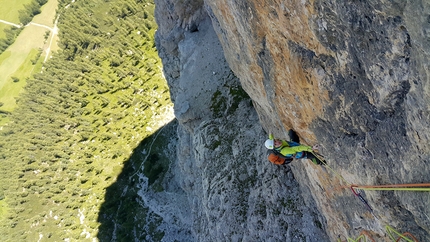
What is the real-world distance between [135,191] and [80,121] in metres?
41.9

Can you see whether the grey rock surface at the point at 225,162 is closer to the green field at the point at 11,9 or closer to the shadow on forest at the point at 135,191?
the shadow on forest at the point at 135,191

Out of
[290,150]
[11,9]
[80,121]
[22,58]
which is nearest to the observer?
[290,150]

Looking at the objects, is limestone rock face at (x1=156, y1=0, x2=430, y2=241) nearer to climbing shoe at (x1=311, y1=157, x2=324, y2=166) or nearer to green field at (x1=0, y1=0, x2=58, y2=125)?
climbing shoe at (x1=311, y1=157, x2=324, y2=166)

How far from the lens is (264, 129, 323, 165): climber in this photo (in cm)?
1373

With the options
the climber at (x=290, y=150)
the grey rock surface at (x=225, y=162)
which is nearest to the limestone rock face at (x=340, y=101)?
the grey rock surface at (x=225, y=162)

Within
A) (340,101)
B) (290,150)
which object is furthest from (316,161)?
(340,101)

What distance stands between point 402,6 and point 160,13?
133 feet

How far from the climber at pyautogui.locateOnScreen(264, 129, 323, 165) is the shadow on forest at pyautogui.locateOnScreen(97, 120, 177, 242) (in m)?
40.9

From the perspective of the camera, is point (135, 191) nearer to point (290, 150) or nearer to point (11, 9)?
point (290, 150)

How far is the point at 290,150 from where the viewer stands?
14.0m

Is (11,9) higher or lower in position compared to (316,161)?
lower

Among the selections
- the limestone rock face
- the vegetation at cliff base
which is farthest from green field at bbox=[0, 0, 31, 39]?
the limestone rock face

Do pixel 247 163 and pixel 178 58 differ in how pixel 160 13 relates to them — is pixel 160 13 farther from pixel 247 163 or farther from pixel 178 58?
pixel 247 163

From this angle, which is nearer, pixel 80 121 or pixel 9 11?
pixel 80 121
